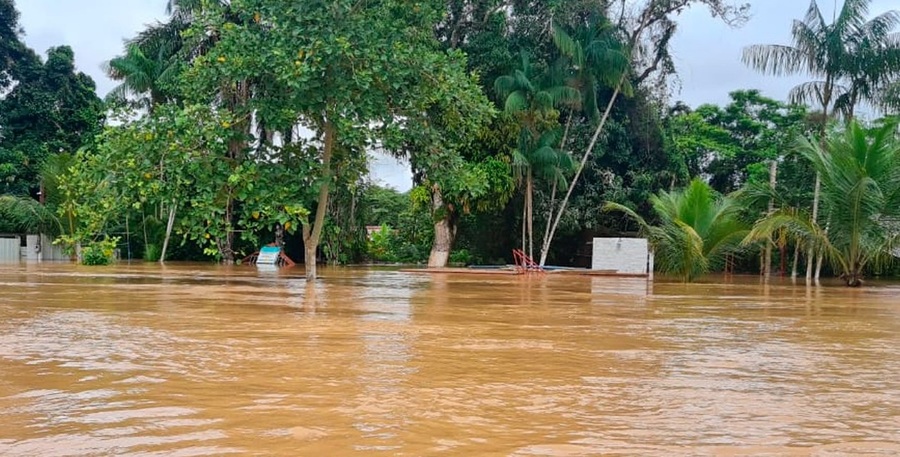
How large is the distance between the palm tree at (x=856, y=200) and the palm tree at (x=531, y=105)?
276 inches

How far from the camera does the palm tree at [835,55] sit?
65.1 feet

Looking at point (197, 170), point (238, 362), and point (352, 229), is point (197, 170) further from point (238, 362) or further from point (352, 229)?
point (352, 229)

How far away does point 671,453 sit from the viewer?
10.3 ft

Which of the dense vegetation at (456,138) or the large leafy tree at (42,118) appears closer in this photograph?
the dense vegetation at (456,138)

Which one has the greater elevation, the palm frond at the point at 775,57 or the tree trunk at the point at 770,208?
the palm frond at the point at 775,57

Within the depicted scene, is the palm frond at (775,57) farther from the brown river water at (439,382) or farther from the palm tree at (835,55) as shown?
the brown river water at (439,382)

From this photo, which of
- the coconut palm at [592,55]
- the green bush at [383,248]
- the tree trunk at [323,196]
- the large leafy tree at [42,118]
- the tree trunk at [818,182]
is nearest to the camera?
the tree trunk at [323,196]

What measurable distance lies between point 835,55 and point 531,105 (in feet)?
24.8

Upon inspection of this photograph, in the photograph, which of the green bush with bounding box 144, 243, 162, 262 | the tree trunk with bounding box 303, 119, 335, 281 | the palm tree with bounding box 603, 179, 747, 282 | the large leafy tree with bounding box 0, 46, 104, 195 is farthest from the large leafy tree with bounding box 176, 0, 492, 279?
the large leafy tree with bounding box 0, 46, 104, 195

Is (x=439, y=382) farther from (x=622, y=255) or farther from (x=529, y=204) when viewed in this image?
(x=529, y=204)

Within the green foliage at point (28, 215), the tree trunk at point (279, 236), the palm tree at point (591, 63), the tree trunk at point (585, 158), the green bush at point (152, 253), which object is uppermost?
the palm tree at point (591, 63)

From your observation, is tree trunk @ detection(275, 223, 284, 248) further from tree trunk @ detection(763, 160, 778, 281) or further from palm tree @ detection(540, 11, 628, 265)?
tree trunk @ detection(763, 160, 778, 281)

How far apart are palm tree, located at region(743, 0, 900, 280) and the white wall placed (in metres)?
5.25

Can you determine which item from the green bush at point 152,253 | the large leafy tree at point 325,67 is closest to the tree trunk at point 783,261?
the large leafy tree at point 325,67
